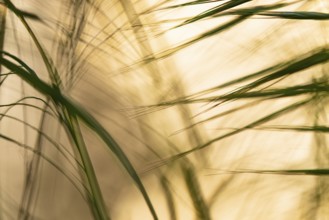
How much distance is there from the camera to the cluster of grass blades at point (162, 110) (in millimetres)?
472

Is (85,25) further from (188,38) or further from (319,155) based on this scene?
(319,155)

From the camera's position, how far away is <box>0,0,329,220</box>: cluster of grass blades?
0.47 metres

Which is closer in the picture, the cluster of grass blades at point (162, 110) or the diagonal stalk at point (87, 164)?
the diagonal stalk at point (87, 164)

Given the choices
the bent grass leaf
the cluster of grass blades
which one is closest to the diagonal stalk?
the bent grass leaf

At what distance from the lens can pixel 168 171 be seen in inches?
19.2

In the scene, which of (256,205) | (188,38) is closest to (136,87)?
(188,38)

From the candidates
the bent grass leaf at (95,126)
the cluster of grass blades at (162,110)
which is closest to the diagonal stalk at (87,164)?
the bent grass leaf at (95,126)

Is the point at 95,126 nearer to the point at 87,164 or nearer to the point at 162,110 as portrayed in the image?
the point at 87,164

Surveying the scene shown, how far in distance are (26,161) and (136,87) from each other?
0.16 metres

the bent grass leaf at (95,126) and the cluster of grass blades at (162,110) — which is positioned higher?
the cluster of grass blades at (162,110)

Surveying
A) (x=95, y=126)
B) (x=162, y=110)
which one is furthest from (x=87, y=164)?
(x=162, y=110)

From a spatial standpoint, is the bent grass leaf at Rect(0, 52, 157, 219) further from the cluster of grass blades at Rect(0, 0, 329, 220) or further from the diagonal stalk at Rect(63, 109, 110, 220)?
the cluster of grass blades at Rect(0, 0, 329, 220)

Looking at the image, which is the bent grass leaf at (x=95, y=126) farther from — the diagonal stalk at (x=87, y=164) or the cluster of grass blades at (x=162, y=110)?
the cluster of grass blades at (x=162, y=110)

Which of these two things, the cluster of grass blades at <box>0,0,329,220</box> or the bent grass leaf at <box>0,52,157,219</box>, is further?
the cluster of grass blades at <box>0,0,329,220</box>
